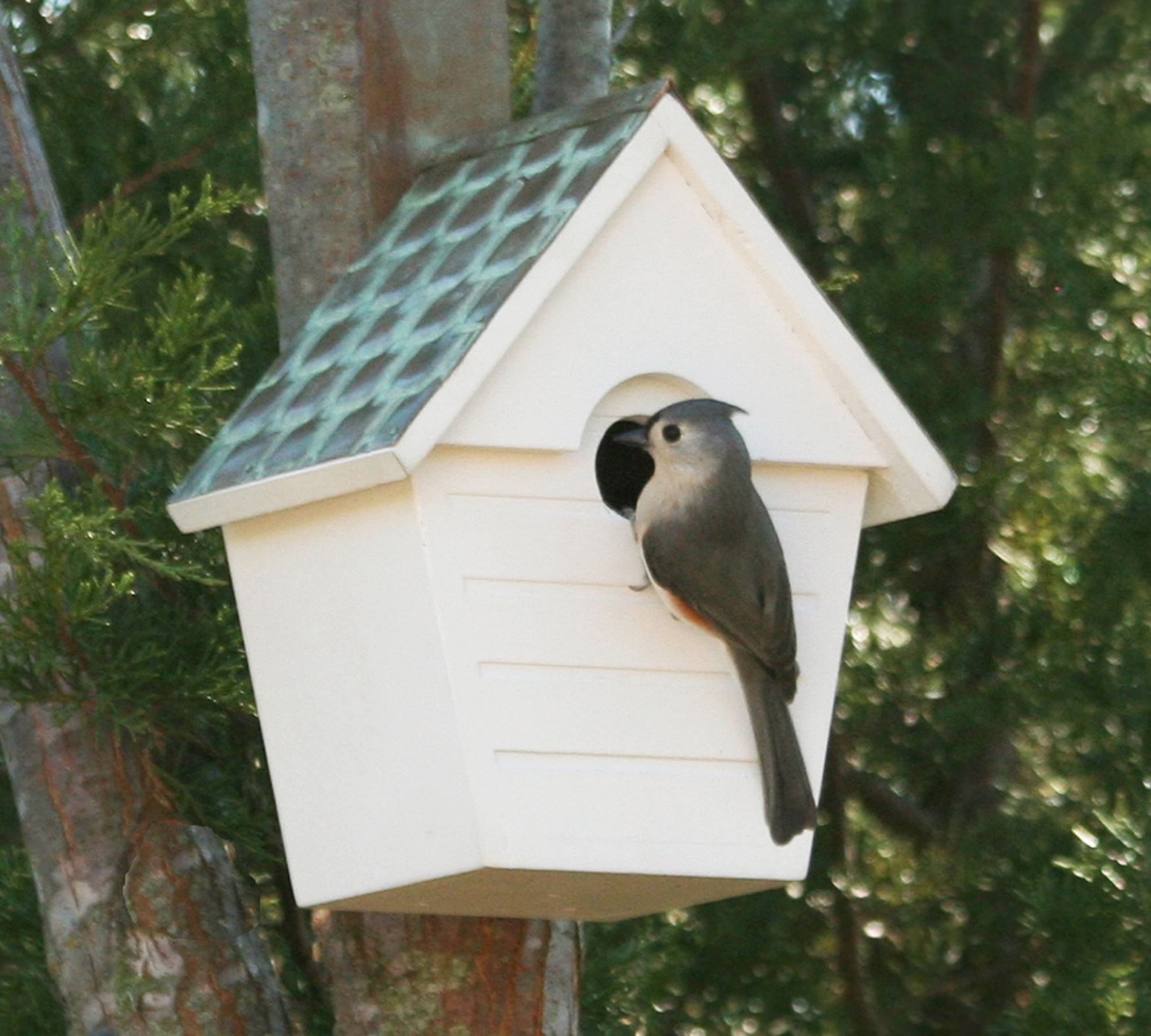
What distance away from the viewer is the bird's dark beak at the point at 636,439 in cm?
310

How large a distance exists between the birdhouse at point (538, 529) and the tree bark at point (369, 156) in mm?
137

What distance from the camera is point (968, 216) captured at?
205 inches

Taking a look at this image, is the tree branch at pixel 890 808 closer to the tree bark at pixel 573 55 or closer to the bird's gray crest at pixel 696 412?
the tree bark at pixel 573 55

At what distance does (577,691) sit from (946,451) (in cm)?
208

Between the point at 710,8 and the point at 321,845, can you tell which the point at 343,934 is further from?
the point at 710,8

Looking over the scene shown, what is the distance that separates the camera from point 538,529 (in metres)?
3.04

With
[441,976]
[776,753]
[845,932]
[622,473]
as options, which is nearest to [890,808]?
[845,932]

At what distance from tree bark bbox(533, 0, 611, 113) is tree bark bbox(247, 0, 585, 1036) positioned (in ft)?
0.52

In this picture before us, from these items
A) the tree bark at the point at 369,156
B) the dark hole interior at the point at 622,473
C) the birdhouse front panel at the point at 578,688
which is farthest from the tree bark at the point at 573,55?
the birdhouse front panel at the point at 578,688

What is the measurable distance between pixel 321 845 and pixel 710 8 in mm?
2895

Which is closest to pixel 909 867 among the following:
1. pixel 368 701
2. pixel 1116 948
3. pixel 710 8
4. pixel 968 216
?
pixel 1116 948

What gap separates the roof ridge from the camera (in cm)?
312

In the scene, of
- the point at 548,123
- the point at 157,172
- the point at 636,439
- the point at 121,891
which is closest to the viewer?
the point at 636,439

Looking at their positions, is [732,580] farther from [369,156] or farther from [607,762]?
[369,156]
